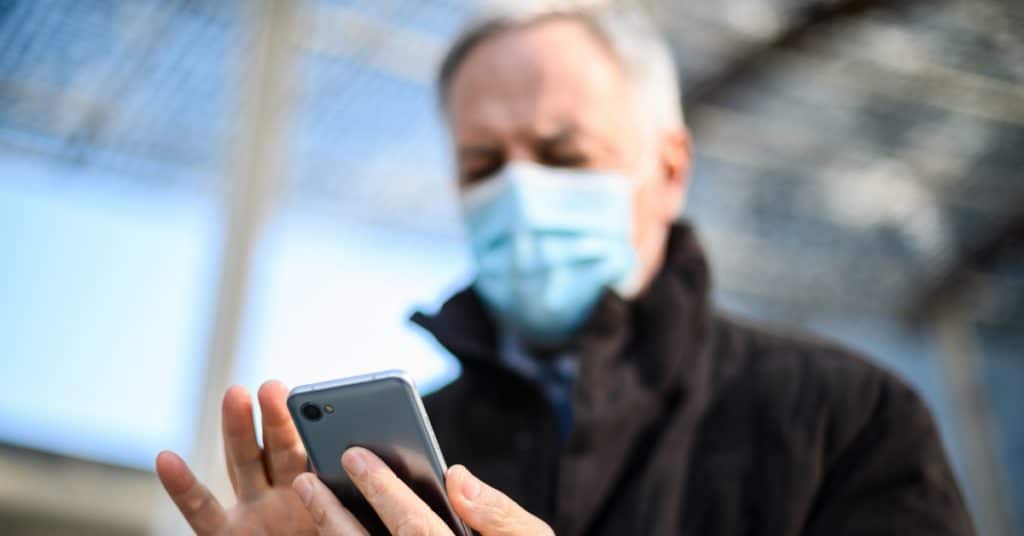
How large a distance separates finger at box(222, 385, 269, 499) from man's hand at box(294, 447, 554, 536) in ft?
0.70

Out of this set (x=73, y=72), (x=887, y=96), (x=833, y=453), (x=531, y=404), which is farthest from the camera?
(x=887, y=96)

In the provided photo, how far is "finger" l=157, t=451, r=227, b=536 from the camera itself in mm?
1299

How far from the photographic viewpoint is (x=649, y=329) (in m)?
2.01

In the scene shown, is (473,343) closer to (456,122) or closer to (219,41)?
(456,122)

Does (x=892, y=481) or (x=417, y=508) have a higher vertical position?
(x=417, y=508)

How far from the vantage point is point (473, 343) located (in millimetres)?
2127

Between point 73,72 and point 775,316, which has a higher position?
point 73,72

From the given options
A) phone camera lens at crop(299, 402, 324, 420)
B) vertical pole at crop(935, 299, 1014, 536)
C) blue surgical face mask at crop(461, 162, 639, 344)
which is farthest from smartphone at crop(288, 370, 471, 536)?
vertical pole at crop(935, 299, 1014, 536)

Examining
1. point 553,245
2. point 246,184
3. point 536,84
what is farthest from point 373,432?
point 246,184

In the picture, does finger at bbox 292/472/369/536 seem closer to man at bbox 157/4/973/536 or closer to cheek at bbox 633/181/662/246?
man at bbox 157/4/973/536

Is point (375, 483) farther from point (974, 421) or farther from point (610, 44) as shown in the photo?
point (974, 421)

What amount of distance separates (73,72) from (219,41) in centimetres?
85

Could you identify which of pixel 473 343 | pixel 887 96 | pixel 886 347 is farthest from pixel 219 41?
pixel 886 347

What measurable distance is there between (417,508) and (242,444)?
0.35m
